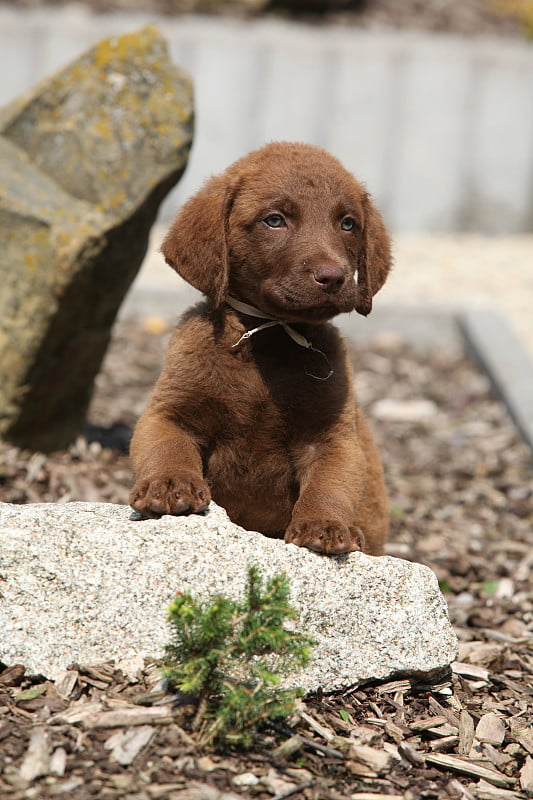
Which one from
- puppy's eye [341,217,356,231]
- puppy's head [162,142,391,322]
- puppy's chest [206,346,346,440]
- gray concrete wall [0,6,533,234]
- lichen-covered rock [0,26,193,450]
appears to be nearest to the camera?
puppy's head [162,142,391,322]

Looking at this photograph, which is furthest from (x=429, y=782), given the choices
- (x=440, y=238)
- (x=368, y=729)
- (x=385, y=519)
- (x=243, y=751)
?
(x=440, y=238)

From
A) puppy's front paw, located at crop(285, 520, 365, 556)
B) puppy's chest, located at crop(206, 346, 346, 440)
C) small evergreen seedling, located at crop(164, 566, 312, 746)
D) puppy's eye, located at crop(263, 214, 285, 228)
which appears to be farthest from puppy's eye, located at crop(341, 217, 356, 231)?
small evergreen seedling, located at crop(164, 566, 312, 746)

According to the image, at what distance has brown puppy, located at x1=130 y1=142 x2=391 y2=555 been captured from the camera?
12.9 feet

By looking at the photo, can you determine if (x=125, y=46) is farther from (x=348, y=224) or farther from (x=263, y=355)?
(x=263, y=355)

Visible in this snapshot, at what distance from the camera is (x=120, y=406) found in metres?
7.68

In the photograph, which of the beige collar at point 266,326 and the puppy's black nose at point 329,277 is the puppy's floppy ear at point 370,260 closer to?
the beige collar at point 266,326

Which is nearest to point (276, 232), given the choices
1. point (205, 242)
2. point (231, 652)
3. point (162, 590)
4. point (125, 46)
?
point (205, 242)

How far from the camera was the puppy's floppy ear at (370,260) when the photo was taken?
168 inches

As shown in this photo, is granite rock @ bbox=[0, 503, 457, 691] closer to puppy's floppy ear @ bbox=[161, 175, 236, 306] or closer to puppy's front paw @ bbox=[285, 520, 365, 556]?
puppy's front paw @ bbox=[285, 520, 365, 556]

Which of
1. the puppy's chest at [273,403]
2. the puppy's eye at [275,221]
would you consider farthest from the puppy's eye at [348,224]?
the puppy's chest at [273,403]

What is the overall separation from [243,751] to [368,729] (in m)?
0.52

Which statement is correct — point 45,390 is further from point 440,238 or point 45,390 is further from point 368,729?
point 440,238

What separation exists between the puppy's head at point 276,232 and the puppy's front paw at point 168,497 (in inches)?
29.3

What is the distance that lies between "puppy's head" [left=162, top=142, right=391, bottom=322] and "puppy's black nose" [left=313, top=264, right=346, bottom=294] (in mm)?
46
